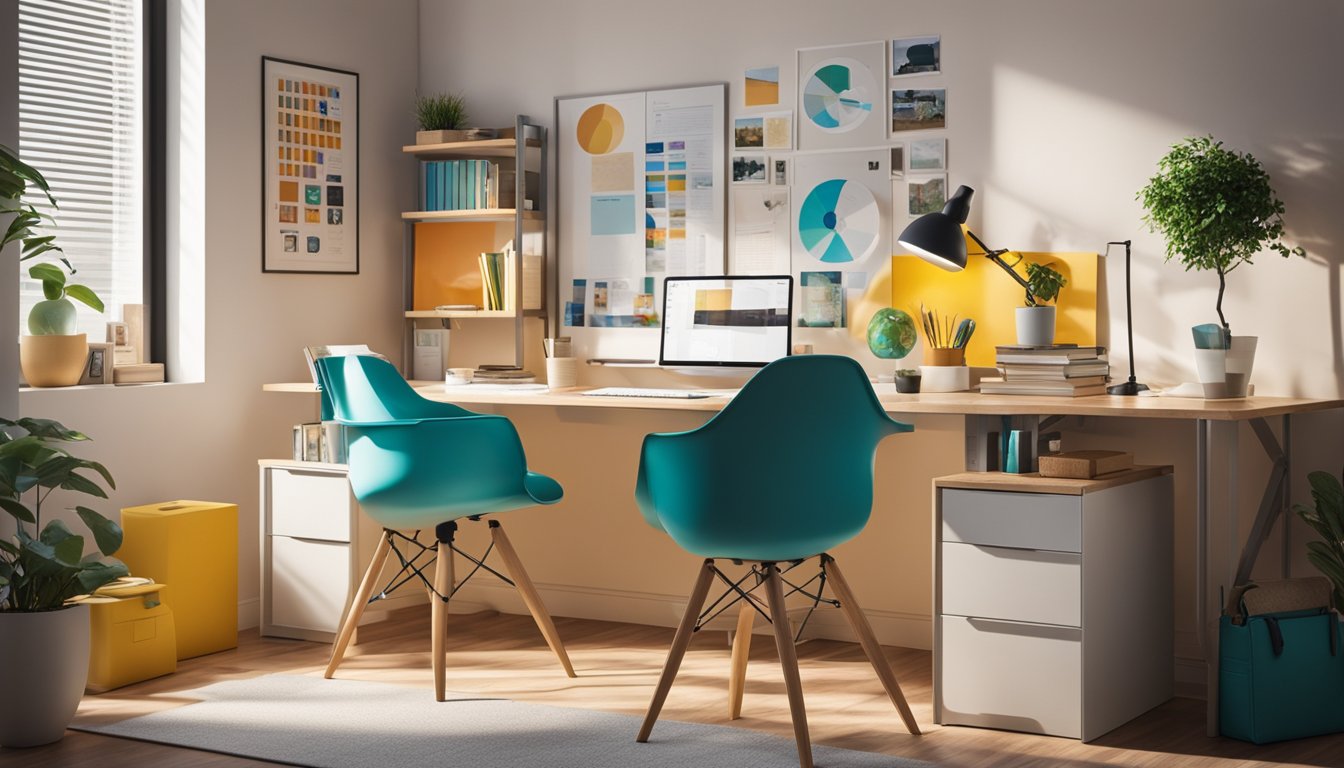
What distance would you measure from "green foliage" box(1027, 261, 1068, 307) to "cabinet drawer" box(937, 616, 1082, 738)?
98 centimetres

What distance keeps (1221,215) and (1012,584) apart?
1.05 meters

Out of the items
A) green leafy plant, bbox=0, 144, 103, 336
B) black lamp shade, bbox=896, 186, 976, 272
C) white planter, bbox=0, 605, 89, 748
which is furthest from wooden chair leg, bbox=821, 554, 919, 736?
green leafy plant, bbox=0, 144, 103, 336

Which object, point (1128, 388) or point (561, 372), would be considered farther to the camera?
point (561, 372)

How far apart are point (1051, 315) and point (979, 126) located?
66 cm

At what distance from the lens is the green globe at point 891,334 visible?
3992 millimetres

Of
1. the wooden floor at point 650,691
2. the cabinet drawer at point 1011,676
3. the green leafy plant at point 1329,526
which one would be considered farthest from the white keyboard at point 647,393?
the green leafy plant at point 1329,526

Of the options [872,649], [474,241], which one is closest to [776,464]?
[872,649]

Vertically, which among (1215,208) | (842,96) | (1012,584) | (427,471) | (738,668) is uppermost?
(842,96)

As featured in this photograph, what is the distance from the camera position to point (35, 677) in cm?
317

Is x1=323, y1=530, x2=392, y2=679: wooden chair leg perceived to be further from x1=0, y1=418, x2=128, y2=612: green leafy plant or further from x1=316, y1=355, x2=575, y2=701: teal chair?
x1=0, y1=418, x2=128, y2=612: green leafy plant

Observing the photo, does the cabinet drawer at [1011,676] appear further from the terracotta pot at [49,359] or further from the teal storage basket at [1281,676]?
the terracotta pot at [49,359]

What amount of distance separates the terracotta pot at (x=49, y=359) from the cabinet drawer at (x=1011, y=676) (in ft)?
8.19

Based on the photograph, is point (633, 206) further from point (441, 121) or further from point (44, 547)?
point (44, 547)

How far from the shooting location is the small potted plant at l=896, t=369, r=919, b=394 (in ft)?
12.4
